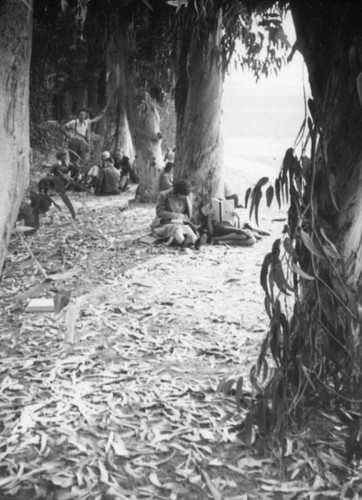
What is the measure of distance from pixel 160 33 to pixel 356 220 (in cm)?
610

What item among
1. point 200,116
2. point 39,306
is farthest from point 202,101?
point 39,306

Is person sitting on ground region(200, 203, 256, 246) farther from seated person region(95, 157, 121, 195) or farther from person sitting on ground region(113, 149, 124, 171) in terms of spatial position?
person sitting on ground region(113, 149, 124, 171)

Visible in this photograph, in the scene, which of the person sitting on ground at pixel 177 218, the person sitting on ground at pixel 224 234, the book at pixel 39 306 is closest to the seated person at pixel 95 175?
the person sitting on ground at pixel 177 218

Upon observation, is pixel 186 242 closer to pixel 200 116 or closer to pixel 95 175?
pixel 200 116

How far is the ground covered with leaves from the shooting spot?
2.20m

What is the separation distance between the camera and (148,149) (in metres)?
9.26

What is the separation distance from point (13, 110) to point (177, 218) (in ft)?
18.4

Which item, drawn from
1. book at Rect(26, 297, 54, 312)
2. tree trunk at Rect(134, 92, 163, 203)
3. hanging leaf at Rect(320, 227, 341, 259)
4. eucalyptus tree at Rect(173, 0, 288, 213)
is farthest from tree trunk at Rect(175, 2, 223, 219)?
hanging leaf at Rect(320, 227, 341, 259)

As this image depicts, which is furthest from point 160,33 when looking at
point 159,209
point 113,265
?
point 113,265

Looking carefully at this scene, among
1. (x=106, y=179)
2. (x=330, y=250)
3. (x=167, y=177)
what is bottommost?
(x=106, y=179)

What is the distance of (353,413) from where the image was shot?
2434 mm

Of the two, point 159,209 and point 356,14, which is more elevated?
point 356,14

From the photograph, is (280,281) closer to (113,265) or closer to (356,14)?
(356,14)

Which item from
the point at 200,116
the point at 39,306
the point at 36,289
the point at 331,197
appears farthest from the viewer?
the point at 200,116
